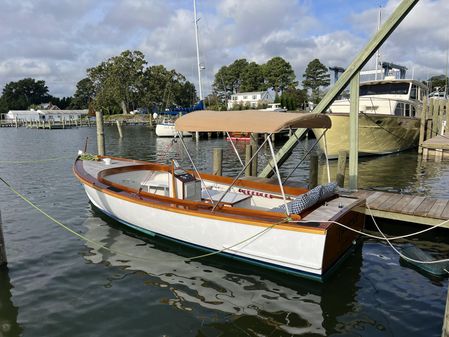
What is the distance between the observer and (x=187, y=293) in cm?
619

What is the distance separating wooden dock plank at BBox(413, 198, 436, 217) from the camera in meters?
8.09

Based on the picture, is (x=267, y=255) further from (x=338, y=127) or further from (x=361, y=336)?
(x=338, y=127)

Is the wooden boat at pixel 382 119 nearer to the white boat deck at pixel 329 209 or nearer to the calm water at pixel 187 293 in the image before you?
the calm water at pixel 187 293

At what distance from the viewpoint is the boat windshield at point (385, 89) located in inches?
920

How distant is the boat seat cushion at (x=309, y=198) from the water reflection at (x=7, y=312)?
4.57 m

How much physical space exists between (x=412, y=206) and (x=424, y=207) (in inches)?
9.8

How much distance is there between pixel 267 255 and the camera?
6387 millimetres

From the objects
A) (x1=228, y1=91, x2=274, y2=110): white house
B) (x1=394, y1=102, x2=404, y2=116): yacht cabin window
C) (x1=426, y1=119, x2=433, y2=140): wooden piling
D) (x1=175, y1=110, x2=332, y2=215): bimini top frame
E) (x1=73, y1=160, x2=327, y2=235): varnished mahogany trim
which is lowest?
(x1=73, y1=160, x2=327, y2=235): varnished mahogany trim

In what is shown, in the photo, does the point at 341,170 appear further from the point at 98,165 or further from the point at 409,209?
the point at 98,165

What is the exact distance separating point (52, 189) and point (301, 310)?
37.7ft

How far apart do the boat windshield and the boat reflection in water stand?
1825 centimetres

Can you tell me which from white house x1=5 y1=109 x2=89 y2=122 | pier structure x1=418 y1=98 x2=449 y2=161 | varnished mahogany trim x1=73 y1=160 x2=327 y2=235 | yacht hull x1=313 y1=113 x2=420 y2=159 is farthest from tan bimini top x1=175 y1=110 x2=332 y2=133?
white house x1=5 y1=109 x2=89 y2=122

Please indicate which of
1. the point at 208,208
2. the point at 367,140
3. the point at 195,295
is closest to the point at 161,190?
the point at 208,208

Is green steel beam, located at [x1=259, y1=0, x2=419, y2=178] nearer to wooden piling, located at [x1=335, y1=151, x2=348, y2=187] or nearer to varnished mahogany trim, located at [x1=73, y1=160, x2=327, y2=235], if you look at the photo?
wooden piling, located at [x1=335, y1=151, x2=348, y2=187]
